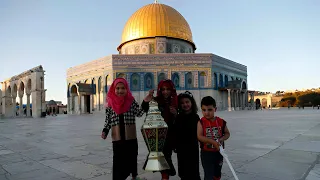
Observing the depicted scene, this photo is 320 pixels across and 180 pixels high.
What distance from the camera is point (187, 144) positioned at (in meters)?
2.48

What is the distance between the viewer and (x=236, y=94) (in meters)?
33.1

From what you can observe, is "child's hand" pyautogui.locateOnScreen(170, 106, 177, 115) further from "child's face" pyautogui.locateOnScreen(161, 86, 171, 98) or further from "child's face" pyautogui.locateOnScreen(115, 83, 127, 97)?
"child's face" pyautogui.locateOnScreen(115, 83, 127, 97)

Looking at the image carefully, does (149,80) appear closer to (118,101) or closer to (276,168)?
(276,168)

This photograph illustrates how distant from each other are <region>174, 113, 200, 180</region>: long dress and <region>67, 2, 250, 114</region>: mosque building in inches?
979

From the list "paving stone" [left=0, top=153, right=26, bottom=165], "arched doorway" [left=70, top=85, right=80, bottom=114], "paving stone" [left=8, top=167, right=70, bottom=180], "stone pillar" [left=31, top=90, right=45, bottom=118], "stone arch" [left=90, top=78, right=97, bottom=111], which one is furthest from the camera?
"arched doorway" [left=70, top=85, right=80, bottom=114]

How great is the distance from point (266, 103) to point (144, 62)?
4489 centimetres

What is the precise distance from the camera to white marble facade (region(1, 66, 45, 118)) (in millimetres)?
23984

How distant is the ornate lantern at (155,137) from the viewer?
220 centimetres

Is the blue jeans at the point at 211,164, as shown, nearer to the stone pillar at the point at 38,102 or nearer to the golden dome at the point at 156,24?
the stone pillar at the point at 38,102

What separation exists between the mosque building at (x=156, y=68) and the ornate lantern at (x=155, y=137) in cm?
2508

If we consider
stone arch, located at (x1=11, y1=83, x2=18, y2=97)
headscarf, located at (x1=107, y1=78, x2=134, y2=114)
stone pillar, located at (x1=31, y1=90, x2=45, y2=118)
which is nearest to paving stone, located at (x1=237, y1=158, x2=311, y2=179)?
headscarf, located at (x1=107, y1=78, x2=134, y2=114)

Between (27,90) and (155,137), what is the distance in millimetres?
28390

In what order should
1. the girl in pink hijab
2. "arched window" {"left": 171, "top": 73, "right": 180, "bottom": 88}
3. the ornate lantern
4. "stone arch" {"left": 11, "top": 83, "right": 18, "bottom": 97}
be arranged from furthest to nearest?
"stone arch" {"left": 11, "top": 83, "right": 18, "bottom": 97} → "arched window" {"left": 171, "top": 73, "right": 180, "bottom": 88} → the girl in pink hijab → the ornate lantern

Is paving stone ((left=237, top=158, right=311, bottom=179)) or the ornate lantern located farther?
paving stone ((left=237, top=158, right=311, bottom=179))
